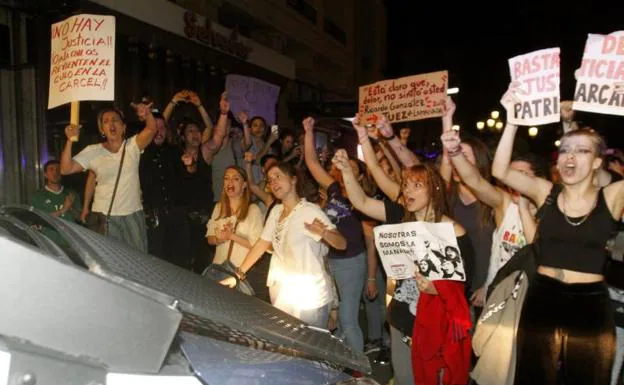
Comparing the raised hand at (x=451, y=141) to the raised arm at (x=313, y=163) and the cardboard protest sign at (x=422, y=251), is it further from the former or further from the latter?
the raised arm at (x=313, y=163)

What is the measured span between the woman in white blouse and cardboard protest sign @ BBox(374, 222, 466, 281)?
18.0 inches

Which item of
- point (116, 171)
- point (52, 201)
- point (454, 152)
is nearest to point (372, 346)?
point (454, 152)

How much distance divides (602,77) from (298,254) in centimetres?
270

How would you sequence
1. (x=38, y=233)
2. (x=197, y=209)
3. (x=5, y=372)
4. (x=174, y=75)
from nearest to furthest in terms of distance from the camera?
(x=5, y=372) < (x=38, y=233) < (x=197, y=209) < (x=174, y=75)

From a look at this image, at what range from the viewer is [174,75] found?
1427 centimetres

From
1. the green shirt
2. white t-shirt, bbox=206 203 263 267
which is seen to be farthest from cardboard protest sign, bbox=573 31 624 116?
the green shirt

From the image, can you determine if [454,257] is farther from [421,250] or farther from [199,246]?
[199,246]

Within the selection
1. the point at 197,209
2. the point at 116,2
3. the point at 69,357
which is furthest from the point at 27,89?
the point at 69,357

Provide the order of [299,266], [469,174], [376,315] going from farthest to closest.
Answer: [376,315] < [299,266] < [469,174]

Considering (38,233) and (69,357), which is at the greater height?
(38,233)

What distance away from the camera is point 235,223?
5781 millimetres

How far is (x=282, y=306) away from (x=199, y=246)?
3656mm

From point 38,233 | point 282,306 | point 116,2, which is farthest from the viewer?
point 116,2

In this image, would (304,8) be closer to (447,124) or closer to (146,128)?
(146,128)
